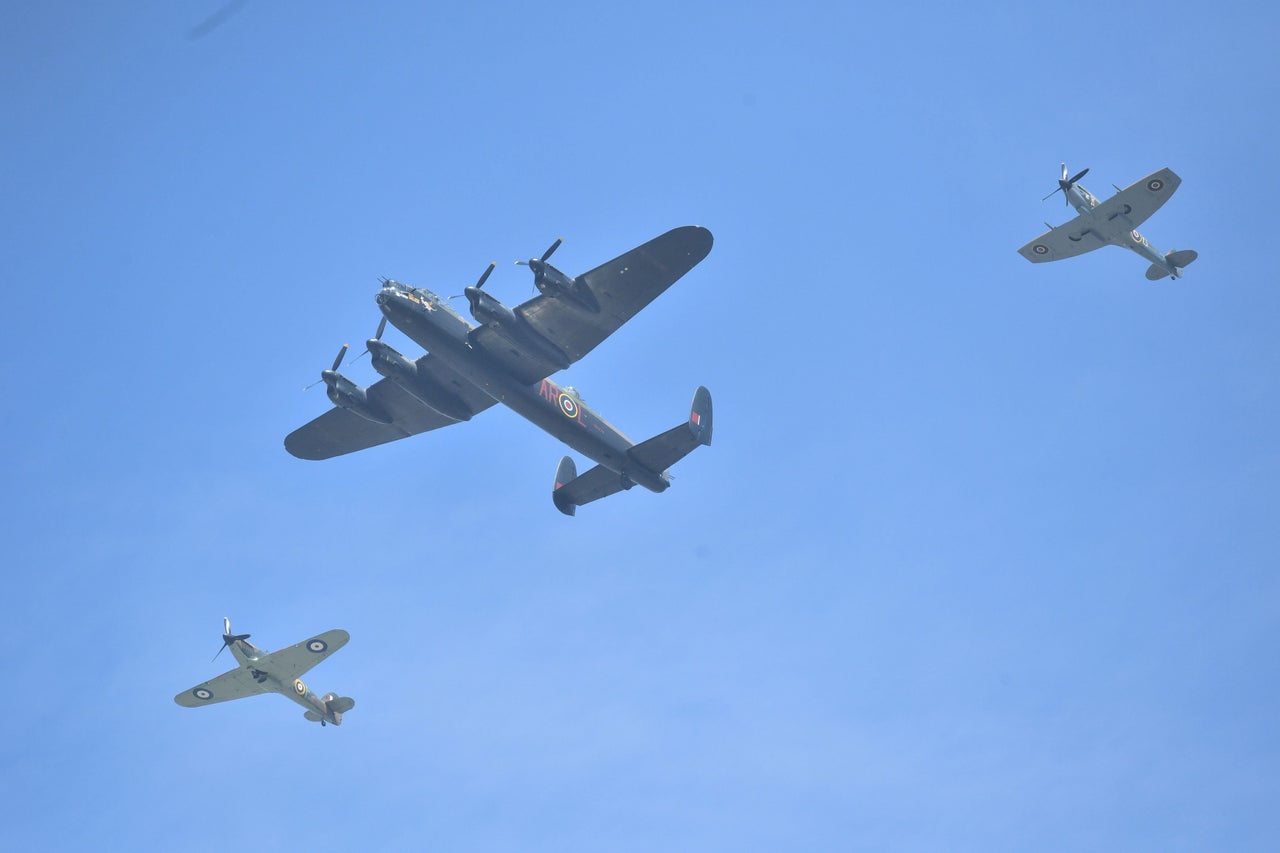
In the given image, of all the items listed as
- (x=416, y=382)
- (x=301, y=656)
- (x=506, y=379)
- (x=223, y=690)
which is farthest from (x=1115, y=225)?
(x=223, y=690)

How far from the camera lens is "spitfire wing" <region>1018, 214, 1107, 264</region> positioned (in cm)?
4916

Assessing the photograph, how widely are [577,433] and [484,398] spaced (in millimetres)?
3962

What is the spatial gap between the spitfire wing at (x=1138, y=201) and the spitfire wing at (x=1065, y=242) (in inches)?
33.0

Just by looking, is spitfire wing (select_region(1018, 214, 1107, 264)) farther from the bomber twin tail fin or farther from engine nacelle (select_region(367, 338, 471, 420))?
engine nacelle (select_region(367, 338, 471, 420))

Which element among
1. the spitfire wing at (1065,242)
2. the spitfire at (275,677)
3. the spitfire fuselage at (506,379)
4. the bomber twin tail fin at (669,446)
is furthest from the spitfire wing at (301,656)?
the spitfire wing at (1065,242)

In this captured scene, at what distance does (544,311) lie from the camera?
111ft

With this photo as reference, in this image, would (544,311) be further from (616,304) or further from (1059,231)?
(1059,231)

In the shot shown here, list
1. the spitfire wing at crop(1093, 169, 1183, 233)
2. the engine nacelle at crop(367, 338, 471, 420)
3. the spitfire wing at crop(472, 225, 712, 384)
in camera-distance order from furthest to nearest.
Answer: the spitfire wing at crop(1093, 169, 1183, 233) < the engine nacelle at crop(367, 338, 471, 420) < the spitfire wing at crop(472, 225, 712, 384)

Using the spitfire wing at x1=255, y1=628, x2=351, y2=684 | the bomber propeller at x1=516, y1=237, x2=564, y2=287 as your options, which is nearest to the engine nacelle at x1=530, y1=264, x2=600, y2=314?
the bomber propeller at x1=516, y1=237, x2=564, y2=287

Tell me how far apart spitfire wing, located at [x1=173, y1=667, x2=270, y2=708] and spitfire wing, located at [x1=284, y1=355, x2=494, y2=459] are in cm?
950

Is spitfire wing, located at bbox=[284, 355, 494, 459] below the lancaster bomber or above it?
above

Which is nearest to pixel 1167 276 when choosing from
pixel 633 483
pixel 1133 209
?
pixel 1133 209

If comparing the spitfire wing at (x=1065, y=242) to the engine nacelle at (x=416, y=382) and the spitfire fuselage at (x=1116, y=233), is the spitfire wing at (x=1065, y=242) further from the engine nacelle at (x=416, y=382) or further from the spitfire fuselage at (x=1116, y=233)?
the engine nacelle at (x=416, y=382)

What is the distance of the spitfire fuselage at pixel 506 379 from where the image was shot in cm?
3331
